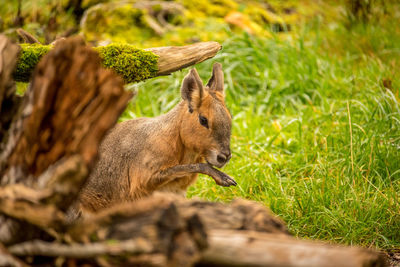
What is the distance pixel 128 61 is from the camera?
11.8 ft

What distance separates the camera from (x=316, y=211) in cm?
408

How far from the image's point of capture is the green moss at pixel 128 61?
360cm

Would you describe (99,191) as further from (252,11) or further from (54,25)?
(252,11)

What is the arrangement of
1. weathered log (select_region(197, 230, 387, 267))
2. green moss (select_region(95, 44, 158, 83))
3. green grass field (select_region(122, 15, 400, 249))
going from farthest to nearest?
green grass field (select_region(122, 15, 400, 249)), green moss (select_region(95, 44, 158, 83)), weathered log (select_region(197, 230, 387, 267))

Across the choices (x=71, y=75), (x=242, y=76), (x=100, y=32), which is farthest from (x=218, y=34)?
(x=71, y=75)

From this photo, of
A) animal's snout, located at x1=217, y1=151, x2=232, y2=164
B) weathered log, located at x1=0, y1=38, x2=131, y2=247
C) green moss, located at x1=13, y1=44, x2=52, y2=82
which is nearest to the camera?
weathered log, located at x1=0, y1=38, x2=131, y2=247

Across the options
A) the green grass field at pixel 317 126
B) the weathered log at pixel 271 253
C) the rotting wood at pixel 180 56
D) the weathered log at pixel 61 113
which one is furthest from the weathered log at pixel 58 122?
the green grass field at pixel 317 126

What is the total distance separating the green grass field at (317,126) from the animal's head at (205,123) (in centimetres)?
83

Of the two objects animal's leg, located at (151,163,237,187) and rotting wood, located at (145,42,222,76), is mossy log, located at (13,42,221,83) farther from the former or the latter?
animal's leg, located at (151,163,237,187)

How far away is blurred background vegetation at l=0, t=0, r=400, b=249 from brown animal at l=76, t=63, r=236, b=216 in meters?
0.81

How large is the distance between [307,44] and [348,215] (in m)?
4.35

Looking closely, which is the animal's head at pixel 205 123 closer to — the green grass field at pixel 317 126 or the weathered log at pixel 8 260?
the green grass field at pixel 317 126

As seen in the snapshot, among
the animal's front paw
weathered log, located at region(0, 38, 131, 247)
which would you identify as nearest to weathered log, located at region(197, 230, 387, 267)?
weathered log, located at region(0, 38, 131, 247)

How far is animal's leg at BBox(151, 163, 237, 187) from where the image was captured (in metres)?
3.68
